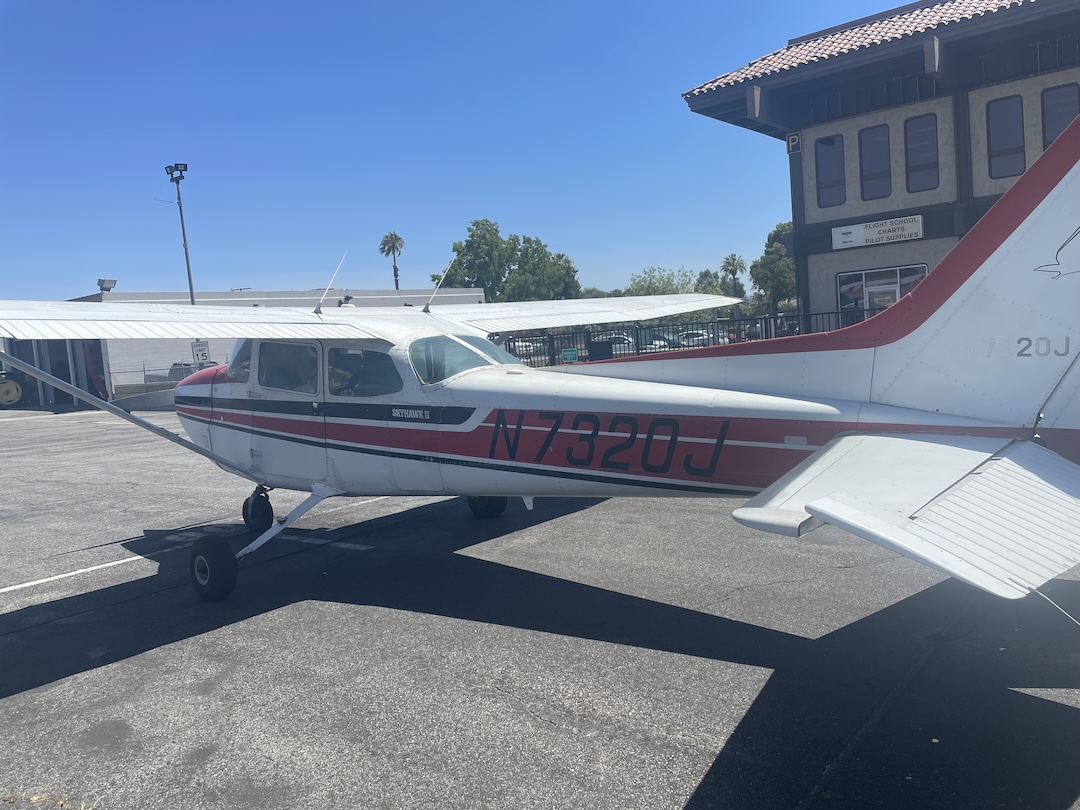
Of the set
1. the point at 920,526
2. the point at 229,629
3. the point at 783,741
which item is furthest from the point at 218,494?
the point at 920,526

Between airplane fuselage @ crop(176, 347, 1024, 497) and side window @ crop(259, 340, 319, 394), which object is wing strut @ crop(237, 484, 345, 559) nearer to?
airplane fuselage @ crop(176, 347, 1024, 497)

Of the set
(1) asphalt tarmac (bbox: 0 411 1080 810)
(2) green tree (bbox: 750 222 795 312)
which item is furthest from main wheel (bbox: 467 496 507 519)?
(2) green tree (bbox: 750 222 795 312)

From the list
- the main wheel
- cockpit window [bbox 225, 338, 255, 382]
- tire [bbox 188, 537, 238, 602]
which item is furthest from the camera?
the main wheel

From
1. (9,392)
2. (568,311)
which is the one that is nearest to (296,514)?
(568,311)

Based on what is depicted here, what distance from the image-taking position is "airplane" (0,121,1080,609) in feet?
11.8

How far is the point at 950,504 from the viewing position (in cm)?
350

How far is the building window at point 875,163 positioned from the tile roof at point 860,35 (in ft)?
7.41

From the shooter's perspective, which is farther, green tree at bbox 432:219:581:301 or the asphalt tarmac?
green tree at bbox 432:219:581:301

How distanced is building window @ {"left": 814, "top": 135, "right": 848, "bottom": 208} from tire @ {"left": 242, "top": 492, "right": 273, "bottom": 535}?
17284 millimetres

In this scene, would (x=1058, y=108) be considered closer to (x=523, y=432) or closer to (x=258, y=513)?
(x=523, y=432)

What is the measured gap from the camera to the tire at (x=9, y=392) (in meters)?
39.5

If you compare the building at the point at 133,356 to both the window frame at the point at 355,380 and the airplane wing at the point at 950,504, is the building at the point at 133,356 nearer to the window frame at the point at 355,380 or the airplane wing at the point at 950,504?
the window frame at the point at 355,380

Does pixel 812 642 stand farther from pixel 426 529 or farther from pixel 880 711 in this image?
pixel 426 529

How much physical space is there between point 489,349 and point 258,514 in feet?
11.6
